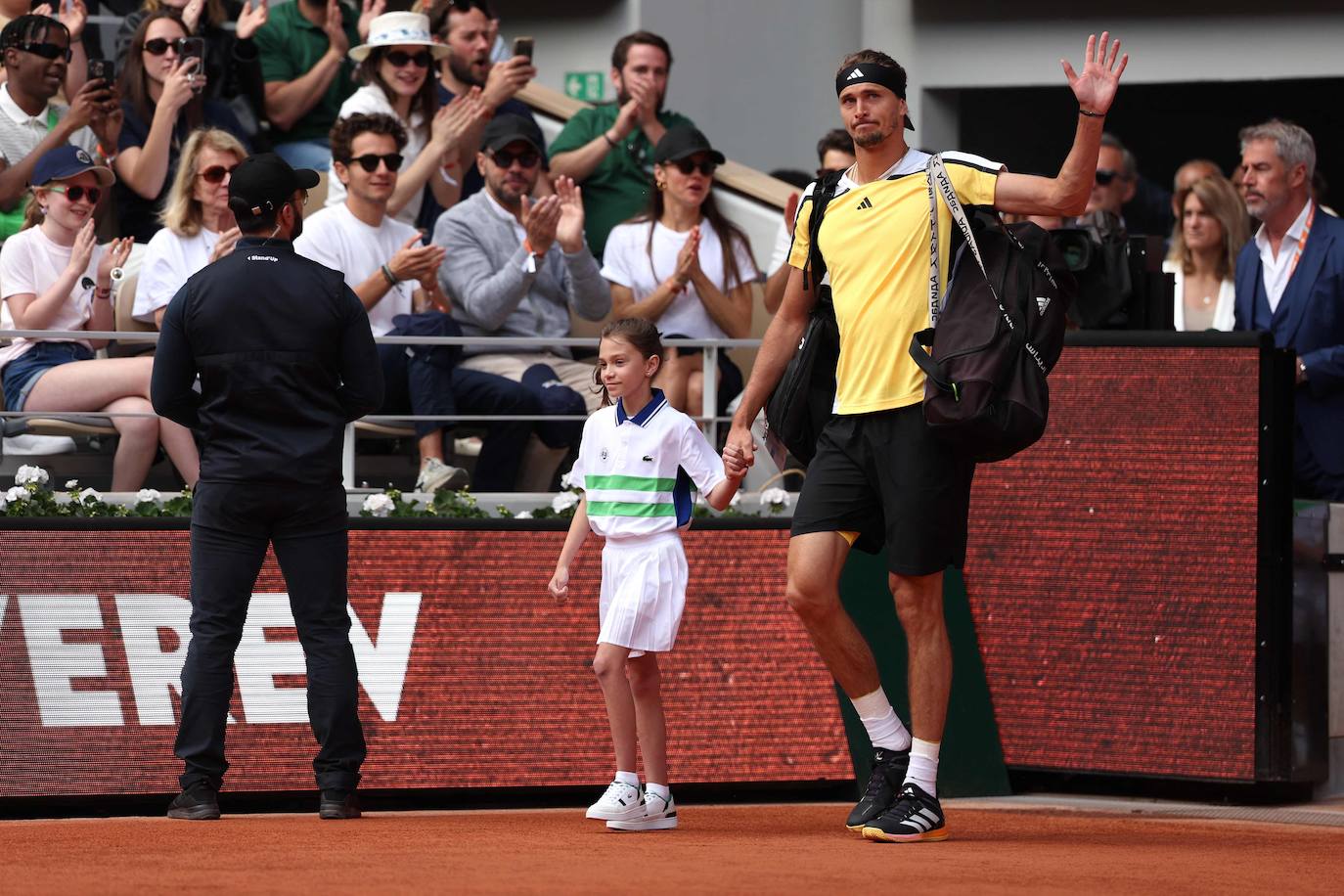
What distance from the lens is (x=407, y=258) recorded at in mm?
9133

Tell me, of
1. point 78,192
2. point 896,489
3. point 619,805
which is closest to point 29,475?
point 78,192

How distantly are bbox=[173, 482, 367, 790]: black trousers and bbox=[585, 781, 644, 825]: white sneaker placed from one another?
921 mm


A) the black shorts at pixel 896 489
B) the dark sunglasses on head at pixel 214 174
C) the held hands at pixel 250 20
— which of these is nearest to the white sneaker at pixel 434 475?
the dark sunglasses on head at pixel 214 174

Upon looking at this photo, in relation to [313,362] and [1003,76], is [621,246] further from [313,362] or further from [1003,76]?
[1003,76]

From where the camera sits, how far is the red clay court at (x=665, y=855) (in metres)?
5.49

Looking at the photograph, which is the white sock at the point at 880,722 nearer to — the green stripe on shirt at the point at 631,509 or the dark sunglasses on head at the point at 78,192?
the green stripe on shirt at the point at 631,509

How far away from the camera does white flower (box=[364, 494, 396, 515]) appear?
8258mm

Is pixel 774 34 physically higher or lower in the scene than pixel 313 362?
higher

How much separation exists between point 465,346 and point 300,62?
302 cm

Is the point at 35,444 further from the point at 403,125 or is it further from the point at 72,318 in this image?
the point at 403,125

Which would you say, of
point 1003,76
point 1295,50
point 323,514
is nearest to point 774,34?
point 1003,76

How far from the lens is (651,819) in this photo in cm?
702

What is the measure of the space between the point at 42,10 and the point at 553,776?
4.89 metres

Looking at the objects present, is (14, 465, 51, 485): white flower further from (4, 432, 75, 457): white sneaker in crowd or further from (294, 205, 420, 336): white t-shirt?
(294, 205, 420, 336): white t-shirt
